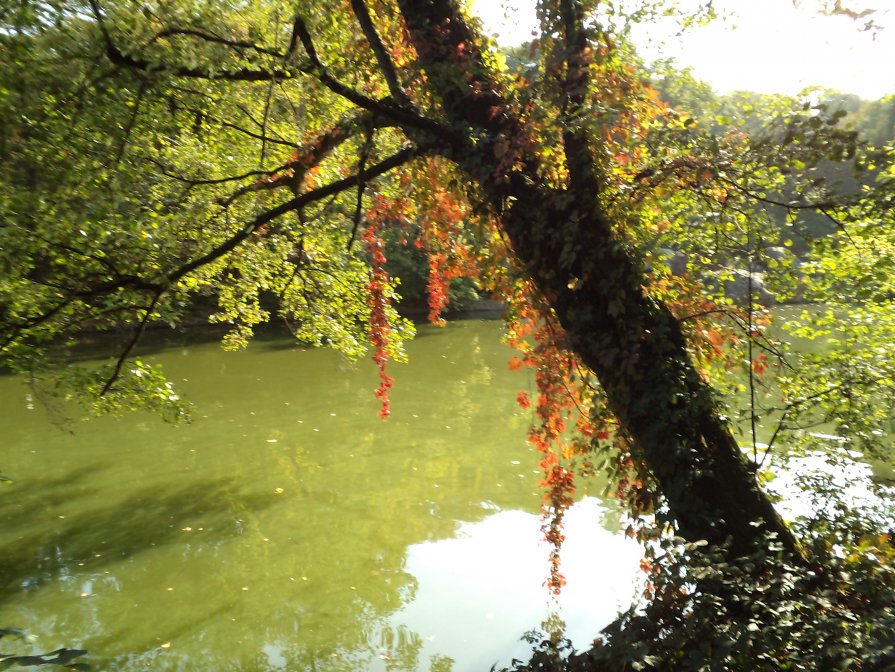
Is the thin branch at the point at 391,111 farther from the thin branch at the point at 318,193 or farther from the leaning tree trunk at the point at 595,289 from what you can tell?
the thin branch at the point at 318,193

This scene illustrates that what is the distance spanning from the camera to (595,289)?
11.8 feet

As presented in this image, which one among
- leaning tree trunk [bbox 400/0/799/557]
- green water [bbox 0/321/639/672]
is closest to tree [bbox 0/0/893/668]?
leaning tree trunk [bbox 400/0/799/557]

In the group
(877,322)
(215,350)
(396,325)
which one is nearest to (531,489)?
(396,325)

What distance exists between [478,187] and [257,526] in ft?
16.2

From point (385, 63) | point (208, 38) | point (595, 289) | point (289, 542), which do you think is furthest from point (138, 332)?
point (289, 542)

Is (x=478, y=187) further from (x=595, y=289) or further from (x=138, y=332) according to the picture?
(x=138, y=332)

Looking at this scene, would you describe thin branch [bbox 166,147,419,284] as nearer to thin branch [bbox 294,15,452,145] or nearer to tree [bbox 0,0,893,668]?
tree [bbox 0,0,893,668]

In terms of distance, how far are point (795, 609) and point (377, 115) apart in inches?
127

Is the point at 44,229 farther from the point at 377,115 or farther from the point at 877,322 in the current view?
the point at 877,322

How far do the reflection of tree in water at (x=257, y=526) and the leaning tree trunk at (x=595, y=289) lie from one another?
267cm

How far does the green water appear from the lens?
543cm

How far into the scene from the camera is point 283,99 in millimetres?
6754

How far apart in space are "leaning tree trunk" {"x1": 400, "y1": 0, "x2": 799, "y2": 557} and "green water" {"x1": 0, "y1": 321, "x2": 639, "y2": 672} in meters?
2.49

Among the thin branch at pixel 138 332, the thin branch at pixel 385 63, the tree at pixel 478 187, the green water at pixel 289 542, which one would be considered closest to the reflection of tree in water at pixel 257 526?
the green water at pixel 289 542
